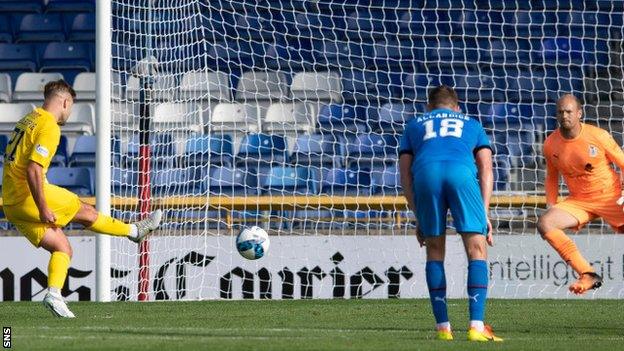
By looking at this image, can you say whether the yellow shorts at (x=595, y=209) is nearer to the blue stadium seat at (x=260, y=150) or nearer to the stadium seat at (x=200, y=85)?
the stadium seat at (x=200, y=85)

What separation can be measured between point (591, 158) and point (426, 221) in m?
3.58

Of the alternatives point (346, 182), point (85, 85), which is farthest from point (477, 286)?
point (85, 85)

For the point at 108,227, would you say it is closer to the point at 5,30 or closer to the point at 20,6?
the point at 5,30

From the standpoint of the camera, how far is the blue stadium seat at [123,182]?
13.2 m

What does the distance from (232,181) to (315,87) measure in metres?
1.70

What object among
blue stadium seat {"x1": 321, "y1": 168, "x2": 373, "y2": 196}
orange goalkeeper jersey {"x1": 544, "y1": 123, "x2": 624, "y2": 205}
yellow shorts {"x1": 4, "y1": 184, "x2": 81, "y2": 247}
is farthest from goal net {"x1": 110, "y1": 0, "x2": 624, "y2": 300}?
yellow shorts {"x1": 4, "y1": 184, "x2": 81, "y2": 247}

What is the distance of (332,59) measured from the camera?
54.6ft

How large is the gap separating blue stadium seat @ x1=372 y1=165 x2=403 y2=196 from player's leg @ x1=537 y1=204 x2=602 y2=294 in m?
3.59

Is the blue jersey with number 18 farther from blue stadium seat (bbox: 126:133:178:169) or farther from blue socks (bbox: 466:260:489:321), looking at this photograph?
blue stadium seat (bbox: 126:133:178:169)

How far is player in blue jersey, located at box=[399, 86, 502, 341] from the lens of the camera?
7.65 meters

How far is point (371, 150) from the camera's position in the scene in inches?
584

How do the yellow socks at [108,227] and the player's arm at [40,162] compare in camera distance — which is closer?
the player's arm at [40,162]

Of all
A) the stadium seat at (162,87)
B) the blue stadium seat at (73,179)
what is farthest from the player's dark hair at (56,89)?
the blue stadium seat at (73,179)

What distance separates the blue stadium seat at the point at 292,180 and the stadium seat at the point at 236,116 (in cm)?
90
